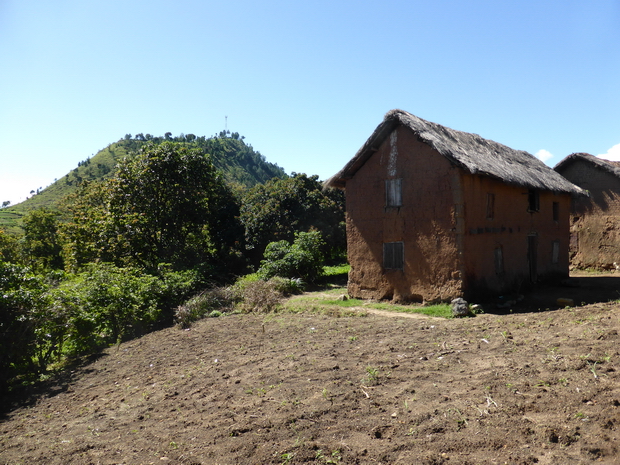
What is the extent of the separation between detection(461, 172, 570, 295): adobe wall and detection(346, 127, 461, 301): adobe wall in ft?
1.82

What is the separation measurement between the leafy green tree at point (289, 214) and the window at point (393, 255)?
812cm

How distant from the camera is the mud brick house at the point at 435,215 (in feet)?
38.1

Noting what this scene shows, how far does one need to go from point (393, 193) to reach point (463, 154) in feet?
7.20

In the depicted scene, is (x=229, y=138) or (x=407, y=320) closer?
(x=407, y=320)

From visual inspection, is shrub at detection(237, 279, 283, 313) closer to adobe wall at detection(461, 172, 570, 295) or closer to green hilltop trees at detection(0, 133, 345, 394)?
green hilltop trees at detection(0, 133, 345, 394)

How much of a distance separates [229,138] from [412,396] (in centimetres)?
8171

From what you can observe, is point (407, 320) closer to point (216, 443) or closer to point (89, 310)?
point (216, 443)

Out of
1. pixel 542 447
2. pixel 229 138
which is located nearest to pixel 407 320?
pixel 542 447

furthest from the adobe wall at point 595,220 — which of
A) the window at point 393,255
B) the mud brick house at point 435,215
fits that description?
the window at point 393,255

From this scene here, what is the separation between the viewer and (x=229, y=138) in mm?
83125

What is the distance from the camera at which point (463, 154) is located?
11.9 metres

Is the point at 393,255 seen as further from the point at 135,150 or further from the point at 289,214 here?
the point at 135,150

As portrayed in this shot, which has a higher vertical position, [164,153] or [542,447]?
[164,153]

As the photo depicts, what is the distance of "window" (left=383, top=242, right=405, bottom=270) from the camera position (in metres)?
12.7
